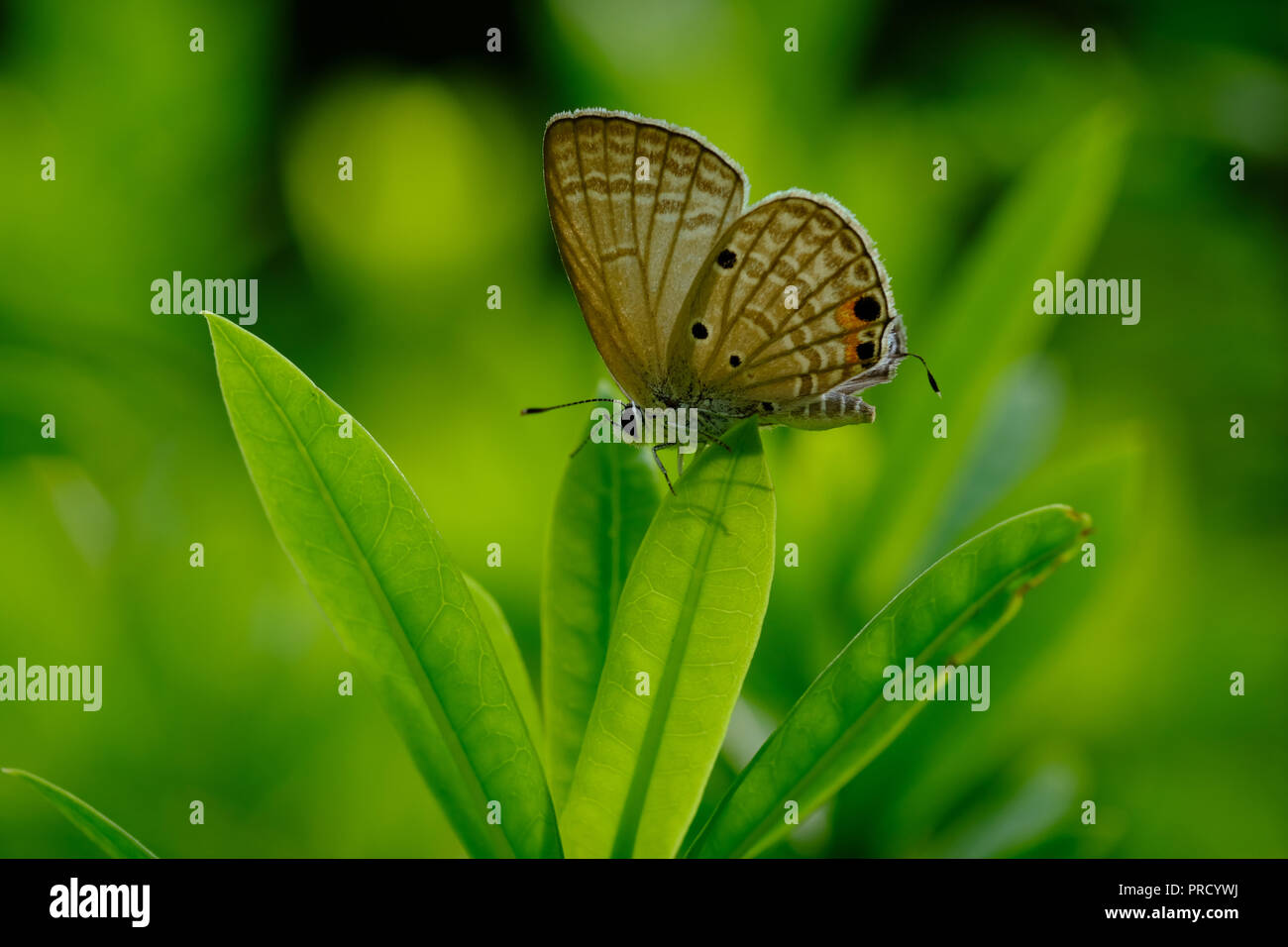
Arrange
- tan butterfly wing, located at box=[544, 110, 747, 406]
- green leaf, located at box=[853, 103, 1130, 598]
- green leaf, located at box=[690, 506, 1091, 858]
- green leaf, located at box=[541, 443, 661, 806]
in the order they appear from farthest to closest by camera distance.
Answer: green leaf, located at box=[853, 103, 1130, 598] → tan butterfly wing, located at box=[544, 110, 747, 406] → green leaf, located at box=[541, 443, 661, 806] → green leaf, located at box=[690, 506, 1091, 858]

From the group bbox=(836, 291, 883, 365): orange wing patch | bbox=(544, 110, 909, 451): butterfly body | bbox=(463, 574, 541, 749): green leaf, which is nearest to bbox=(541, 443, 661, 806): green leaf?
bbox=(463, 574, 541, 749): green leaf

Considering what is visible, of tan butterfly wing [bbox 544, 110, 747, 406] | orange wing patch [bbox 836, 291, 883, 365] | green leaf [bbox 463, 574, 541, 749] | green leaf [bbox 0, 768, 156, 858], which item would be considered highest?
tan butterfly wing [bbox 544, 110, 747, 406]

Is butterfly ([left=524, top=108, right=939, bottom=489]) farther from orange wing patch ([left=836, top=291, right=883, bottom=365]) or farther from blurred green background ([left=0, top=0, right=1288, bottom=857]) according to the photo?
blurred green background ([left=0, top=0, right=1288, bottom=857])


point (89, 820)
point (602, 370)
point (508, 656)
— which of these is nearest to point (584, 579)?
point (508, 656)

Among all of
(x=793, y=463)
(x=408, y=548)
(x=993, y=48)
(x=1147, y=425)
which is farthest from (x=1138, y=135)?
Result: (x=408, y=548)

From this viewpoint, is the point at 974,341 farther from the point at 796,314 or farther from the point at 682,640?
the point at 682,640

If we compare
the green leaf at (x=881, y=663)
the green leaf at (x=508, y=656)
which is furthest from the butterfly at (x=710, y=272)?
the green leaf at (x=881, y=663)

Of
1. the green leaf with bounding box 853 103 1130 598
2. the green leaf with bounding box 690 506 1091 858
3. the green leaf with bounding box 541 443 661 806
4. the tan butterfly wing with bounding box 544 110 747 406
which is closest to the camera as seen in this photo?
the green leaf with bounding box 690 506 1091 858

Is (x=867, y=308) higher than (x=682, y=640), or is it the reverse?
(x=867, y=308)

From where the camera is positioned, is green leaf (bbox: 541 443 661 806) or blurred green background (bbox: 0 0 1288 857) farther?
blurred green background (bbox: 0 0 1288 857)
